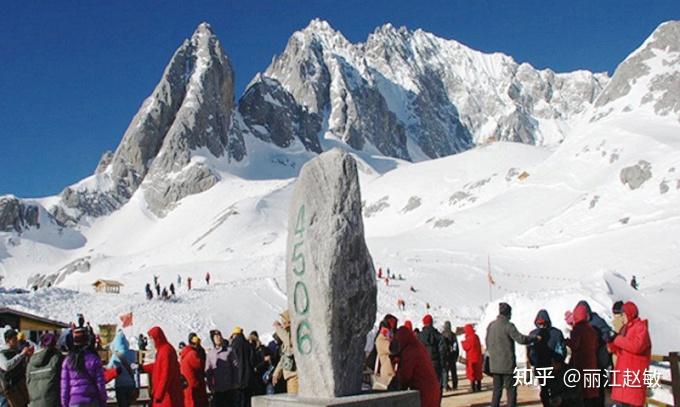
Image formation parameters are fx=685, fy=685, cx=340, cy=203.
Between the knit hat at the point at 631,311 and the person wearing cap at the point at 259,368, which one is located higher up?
the knit hat at the point at 631,311

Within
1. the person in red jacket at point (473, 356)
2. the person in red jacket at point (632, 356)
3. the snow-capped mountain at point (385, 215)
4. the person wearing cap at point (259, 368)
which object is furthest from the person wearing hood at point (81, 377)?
the snow-capped mountain at point (385, 215)

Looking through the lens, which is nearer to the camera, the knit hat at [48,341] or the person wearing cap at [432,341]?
the knit hat at [48,341]

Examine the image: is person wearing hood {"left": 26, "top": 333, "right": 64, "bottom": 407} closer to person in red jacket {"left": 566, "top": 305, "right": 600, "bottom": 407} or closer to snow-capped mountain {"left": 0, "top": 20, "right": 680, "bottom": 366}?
person in red jacket {"left": 566, "top": 305, "right": 600, "bottom": 407}

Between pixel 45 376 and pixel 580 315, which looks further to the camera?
pixel 580 315

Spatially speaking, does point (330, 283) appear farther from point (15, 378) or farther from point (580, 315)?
point (15, 378)

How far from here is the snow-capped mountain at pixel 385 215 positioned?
37062mm

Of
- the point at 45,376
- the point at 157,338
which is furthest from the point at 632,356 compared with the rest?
the point at 45,376

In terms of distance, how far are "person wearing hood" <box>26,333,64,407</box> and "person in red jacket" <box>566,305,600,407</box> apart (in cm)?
587

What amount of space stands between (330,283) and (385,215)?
314 feet

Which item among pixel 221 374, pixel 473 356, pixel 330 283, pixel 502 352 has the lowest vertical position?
pixel 473 356

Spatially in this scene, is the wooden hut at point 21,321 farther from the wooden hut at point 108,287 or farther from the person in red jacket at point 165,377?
the wooden hut at point 108,287

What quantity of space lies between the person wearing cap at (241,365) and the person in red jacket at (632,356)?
5.01 m

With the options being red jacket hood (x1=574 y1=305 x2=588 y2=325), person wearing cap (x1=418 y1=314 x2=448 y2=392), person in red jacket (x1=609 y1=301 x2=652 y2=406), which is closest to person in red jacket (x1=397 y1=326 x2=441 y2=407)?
person in red jacket (x1=609 y1=301 x2=652 y2=406)

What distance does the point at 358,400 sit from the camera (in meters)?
6.00
